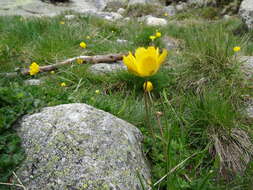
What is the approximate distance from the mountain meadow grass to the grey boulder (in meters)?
0.11

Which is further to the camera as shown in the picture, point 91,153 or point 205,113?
point 205,113

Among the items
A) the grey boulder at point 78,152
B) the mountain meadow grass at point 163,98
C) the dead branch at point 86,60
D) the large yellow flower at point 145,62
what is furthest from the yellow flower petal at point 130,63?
the dead branch at point 86,60

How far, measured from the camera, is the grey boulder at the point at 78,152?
1500mm

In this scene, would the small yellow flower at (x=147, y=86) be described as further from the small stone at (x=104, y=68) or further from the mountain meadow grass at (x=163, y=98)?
the small stone at (x=104, y=68)

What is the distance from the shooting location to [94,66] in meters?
3.78

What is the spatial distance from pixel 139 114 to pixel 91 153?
3.24ft

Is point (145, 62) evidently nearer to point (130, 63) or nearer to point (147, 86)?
point (130, 63)

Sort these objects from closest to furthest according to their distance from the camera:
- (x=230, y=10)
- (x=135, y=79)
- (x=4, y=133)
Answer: (x=4, y=133) < (x=135, y=79) < (x=230, y=10)

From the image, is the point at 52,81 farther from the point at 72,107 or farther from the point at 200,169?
the point at 200,169

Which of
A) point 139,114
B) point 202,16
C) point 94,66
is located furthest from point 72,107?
point 202,16

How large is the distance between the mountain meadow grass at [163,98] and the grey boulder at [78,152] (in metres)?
0.11

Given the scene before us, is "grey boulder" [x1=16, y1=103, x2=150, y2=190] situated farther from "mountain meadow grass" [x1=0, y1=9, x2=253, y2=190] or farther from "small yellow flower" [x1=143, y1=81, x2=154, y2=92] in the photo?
"small yellow flower" [x1=143, y1=81, x2=154, y2=92]

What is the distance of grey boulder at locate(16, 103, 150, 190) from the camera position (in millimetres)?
1500

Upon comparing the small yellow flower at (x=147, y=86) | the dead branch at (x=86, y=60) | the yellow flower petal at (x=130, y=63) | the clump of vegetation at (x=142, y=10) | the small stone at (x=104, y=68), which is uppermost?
the yellow flower petal at (x=130, y=63)
